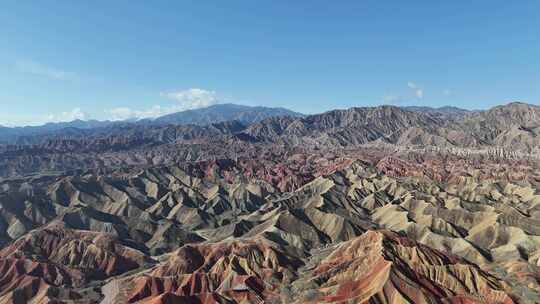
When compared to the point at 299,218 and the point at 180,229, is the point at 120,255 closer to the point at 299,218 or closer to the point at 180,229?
the point at 180,229

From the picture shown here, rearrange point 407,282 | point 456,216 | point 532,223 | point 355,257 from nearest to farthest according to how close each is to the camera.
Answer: point 407,282, point 355,257, point 532,223, point 456,216

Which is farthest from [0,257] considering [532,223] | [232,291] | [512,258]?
[532,223]

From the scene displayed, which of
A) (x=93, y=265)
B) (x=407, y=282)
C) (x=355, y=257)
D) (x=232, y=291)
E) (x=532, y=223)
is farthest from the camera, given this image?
(x=532, y=223)

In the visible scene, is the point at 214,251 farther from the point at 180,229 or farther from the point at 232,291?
the point at 180,229

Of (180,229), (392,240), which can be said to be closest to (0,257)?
(180,229)

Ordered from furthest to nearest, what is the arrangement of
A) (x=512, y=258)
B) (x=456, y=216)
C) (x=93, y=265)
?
(x=456, y=216)
(x=93, y=265)
(x=512, y=258)

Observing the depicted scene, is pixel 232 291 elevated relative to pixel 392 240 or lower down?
lower down

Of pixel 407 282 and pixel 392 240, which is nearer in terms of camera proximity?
pixel 407 282

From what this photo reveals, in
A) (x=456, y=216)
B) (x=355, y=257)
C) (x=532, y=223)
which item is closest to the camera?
(x=355, y=257)

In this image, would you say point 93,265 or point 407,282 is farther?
point 93,265
